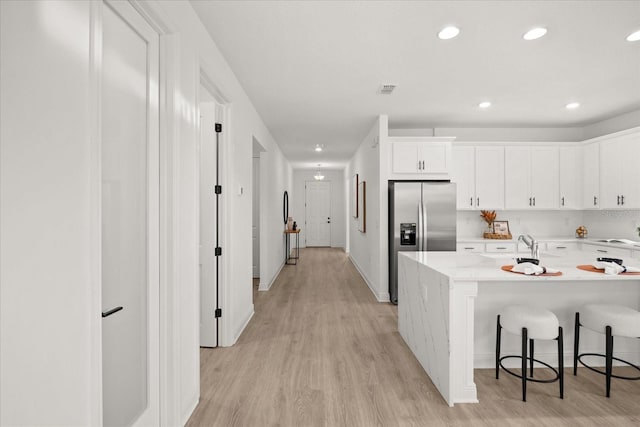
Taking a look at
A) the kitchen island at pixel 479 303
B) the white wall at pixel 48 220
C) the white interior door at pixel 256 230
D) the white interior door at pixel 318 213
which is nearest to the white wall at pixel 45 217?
the white wall at pixel 48 220

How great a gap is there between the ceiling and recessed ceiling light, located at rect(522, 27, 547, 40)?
0.17 ft

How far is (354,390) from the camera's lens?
2.49 meters

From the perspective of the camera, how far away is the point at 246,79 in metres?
3.57

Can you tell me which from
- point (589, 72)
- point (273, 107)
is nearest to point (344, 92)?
point (273, 107)

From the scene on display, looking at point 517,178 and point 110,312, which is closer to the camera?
point 110,312

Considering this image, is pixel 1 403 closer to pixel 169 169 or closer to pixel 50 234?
pixel 50 234

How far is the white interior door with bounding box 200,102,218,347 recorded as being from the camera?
3254mm

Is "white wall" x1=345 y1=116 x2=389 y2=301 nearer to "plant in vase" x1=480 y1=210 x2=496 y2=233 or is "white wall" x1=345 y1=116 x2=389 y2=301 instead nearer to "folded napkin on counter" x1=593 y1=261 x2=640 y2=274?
"plant in vase" x1=480 y1=210 x2=496 y2=233

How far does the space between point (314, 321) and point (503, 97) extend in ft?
11.6

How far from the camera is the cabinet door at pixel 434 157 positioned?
201 inches

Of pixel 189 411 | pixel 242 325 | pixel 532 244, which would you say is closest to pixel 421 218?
pixel 532 244

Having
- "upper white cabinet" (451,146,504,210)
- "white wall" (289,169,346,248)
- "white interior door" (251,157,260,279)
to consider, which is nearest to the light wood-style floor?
"upper white cabinet" (451,146,504,210)

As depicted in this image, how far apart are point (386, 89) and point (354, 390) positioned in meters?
3.03

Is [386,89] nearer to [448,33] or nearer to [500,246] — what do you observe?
[448,33]
